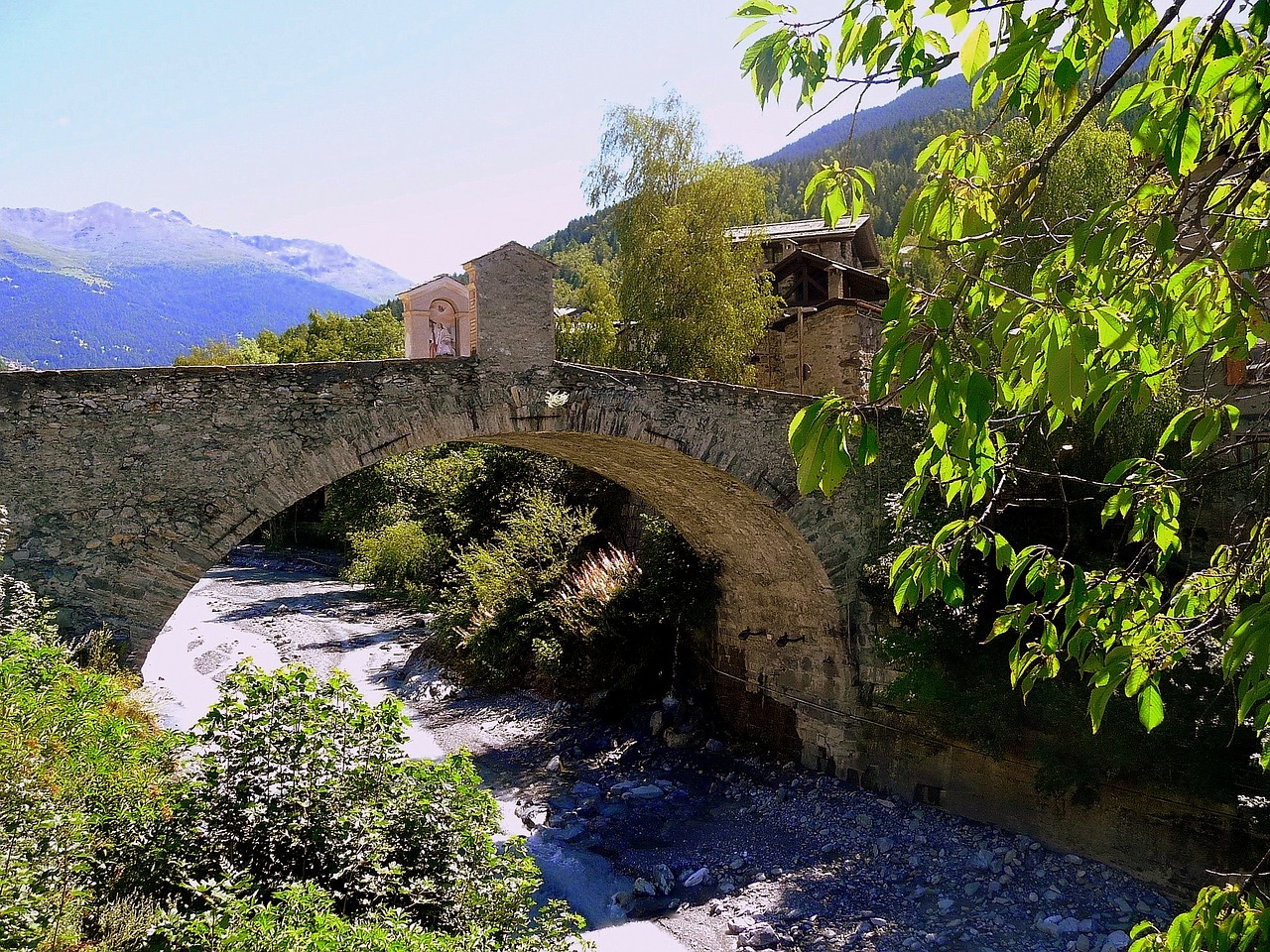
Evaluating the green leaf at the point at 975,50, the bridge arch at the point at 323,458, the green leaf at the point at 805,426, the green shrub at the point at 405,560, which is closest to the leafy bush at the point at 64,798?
the bridge arch at the point at 323,458

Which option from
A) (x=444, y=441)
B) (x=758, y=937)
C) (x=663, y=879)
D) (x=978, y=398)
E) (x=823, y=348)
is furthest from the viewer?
(x=823, y=348)

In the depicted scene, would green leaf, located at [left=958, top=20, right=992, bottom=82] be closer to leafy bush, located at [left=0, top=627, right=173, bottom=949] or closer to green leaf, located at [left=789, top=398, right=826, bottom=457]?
green leaf, located at [left=789, top=398, right=826, bottom=457]

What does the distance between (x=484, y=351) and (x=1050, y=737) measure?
6.47 m

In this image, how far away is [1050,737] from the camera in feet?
27.0

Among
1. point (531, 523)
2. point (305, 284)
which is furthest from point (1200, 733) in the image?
point (305, 284)

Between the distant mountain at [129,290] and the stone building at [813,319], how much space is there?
967 inches

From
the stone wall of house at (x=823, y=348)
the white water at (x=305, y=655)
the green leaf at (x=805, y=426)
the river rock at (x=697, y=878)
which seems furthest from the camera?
the stone wall of house at (x=823, y=348)

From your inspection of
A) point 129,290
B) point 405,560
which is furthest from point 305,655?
point 129,290

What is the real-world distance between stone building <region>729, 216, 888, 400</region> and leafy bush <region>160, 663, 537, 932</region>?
10436mm

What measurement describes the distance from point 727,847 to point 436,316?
645cm

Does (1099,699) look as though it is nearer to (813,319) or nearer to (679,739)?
(679,739)

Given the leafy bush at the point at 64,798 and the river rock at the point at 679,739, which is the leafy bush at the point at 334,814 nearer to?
the leafy bush at the point at 64,798

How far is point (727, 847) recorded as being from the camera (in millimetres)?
9180

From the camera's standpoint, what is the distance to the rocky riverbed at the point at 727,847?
755 cm
